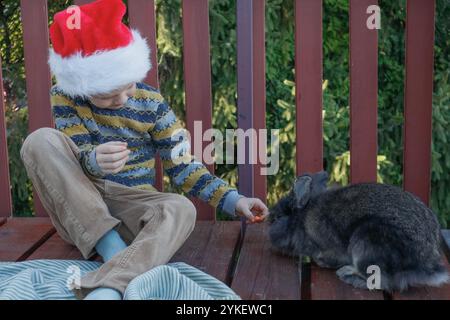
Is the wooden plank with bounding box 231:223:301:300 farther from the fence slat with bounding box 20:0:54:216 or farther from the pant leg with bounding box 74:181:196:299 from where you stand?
the fence slat with bounding box 20:0:54:216

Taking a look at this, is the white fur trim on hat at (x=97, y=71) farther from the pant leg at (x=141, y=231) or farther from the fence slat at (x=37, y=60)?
the fence slat at (x=37, y=60)

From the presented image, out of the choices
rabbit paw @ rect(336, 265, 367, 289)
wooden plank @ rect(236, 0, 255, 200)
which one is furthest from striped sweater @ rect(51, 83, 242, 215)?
rabbit paw @ rect(336, 265, 367, 289)

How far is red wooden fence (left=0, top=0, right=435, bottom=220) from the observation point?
2750 mm

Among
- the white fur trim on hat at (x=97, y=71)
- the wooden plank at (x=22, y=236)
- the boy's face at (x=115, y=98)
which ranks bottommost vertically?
the wooden plank at (x=22, y=236)

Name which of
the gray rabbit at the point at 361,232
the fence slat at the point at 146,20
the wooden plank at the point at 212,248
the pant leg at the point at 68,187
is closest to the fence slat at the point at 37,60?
the fence slat at the point at 146,20

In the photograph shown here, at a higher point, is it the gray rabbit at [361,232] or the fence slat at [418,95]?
the fence slat at [418,95]

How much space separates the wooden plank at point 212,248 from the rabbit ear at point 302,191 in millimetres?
316

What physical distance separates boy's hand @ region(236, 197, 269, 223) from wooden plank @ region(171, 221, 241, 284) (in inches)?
5.5

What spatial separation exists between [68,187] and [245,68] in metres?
0.87

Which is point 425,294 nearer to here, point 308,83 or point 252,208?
point 252,208

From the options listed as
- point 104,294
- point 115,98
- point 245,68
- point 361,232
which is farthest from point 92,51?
point 361,232

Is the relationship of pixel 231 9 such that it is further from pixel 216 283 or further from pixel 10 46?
pixel 216 283

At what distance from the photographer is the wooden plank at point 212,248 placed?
93.0 inches

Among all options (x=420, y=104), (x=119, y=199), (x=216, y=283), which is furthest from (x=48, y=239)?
(x=420, y=104)
